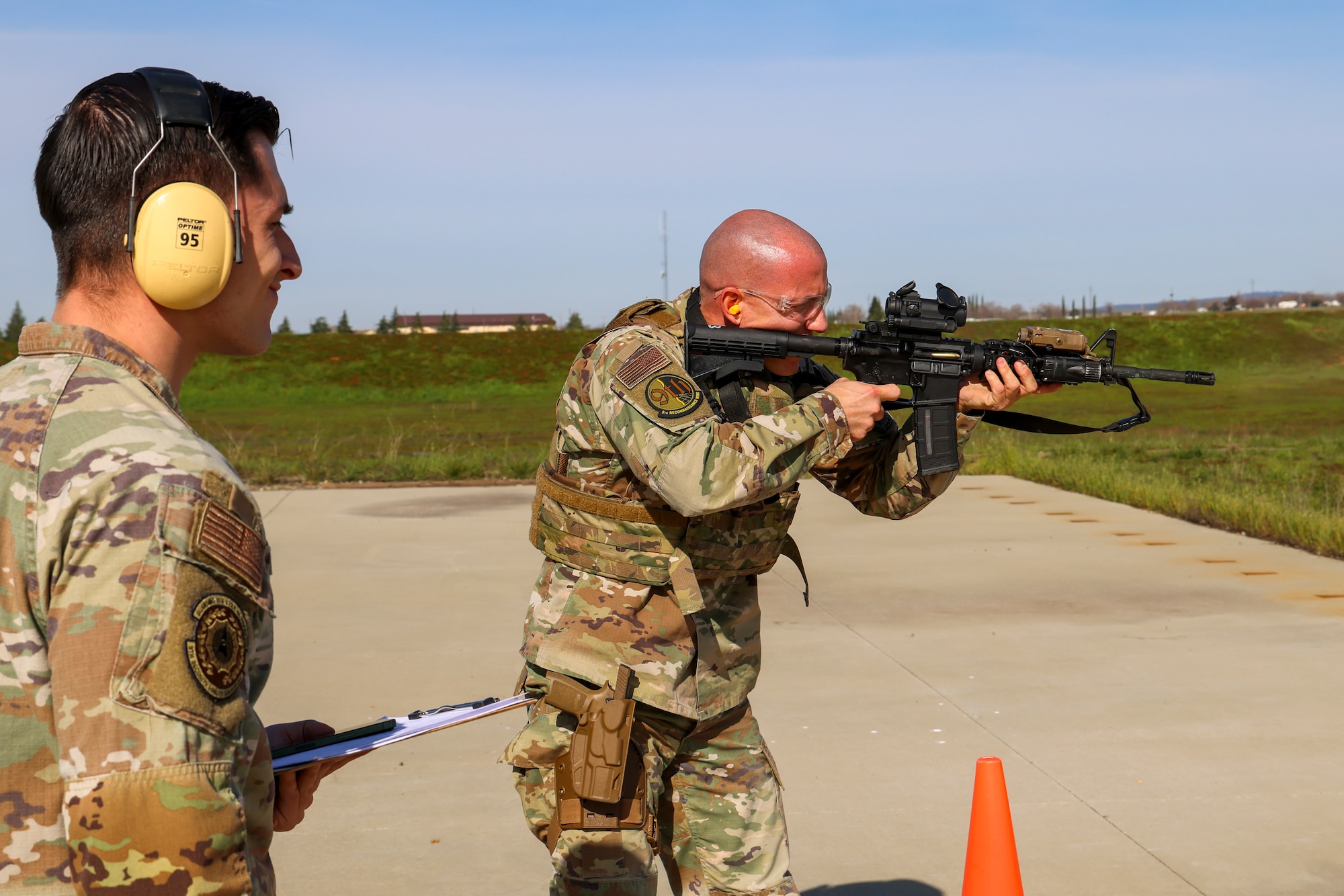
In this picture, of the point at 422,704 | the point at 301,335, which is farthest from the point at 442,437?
the point at 301,335

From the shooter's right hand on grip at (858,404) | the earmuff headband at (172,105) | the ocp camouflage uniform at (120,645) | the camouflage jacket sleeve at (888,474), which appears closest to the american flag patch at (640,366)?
the shooter's right hand on grip at (858,404)

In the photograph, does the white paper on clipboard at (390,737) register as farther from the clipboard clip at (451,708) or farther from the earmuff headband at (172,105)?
the earmuff headband at (172,105)

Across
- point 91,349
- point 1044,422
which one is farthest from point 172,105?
point 1044,422

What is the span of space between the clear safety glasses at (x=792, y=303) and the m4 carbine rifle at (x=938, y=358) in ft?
0.22

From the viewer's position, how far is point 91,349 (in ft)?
4.54

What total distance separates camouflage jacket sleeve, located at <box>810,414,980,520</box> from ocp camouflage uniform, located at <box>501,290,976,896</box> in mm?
393

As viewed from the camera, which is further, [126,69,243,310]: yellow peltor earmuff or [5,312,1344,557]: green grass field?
[5,312,1344,557]: green grass field

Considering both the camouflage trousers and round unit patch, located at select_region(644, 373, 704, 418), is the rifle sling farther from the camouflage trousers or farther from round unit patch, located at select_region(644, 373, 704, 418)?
the camouflage trousers

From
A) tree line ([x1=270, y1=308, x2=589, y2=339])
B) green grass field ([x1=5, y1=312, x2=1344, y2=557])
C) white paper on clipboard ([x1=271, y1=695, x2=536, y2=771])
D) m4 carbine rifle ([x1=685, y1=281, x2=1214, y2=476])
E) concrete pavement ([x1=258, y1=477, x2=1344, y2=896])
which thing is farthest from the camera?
tree line ([x1=270, y1=308, x2=589, y2=339])

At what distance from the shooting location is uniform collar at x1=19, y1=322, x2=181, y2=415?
1384mm

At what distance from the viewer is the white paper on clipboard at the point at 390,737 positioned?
5.21 feet

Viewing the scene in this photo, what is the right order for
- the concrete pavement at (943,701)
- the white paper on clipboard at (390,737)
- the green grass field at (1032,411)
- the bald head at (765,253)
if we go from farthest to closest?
the green grass field at (1032,411)
the concrete pavement at (943,701)
the bald head at (765,253)
the white paper on clipboard at (390,737)

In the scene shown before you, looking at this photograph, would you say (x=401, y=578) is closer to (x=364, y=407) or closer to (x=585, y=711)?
(x=585, y=711)

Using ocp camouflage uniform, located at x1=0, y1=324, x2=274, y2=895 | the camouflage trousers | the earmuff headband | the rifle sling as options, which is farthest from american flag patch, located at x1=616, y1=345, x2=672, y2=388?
ocp camouflage uniform, located at x1=0, y1=324, x2=274, y2=895
